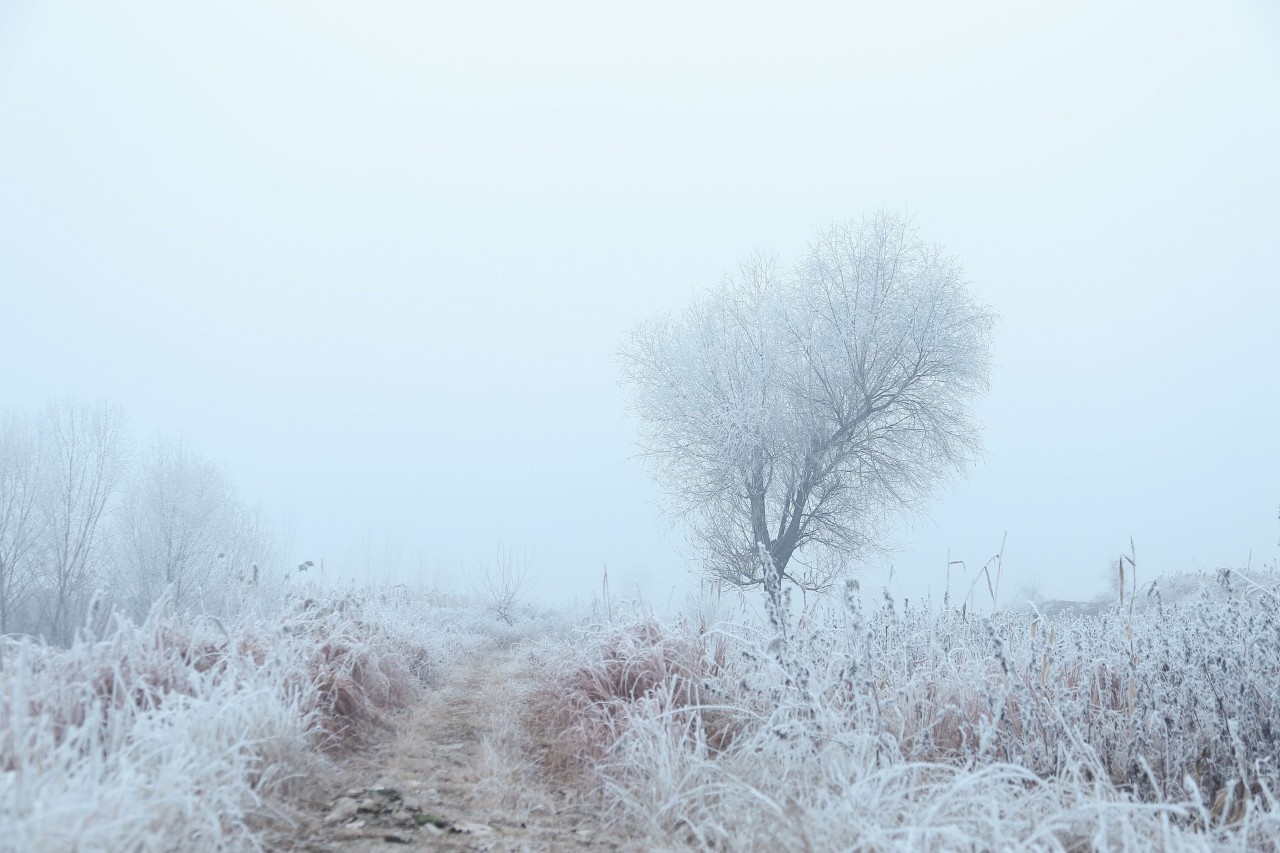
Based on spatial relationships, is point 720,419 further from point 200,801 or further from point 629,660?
point 200,801

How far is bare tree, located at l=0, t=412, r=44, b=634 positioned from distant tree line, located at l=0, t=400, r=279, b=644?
0.02m

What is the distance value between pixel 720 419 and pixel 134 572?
52.2 ft

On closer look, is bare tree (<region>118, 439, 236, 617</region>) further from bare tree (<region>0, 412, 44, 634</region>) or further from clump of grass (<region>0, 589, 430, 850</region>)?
clump of grass (<region>0, 589, 430, 850</region>)

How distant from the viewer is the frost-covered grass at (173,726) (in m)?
1.64

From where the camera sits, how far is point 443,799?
2764 mm

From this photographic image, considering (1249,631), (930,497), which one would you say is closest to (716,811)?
(1249,631)

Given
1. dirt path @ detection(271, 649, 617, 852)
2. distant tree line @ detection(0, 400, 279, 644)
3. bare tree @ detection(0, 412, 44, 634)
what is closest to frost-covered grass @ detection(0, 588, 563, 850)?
dirt path @ detection(271, 649, 617, 852)

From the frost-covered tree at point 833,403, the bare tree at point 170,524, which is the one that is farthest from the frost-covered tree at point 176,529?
the frost-covered tree at point 833,403

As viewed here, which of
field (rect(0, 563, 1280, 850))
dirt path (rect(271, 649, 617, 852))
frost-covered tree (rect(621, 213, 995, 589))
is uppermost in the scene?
frost-covered tree (rect(621, 213, 995, 589))

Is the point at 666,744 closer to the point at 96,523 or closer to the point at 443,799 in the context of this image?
the point at 443,799

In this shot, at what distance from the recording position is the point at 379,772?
9.98 ft

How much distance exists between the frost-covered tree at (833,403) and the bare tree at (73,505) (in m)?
15.5

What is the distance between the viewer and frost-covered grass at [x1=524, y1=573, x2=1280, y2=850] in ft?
6.58

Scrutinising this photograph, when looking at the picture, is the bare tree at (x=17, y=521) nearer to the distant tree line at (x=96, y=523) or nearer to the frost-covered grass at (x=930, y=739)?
the distant tree line at (x=96, y=523)
